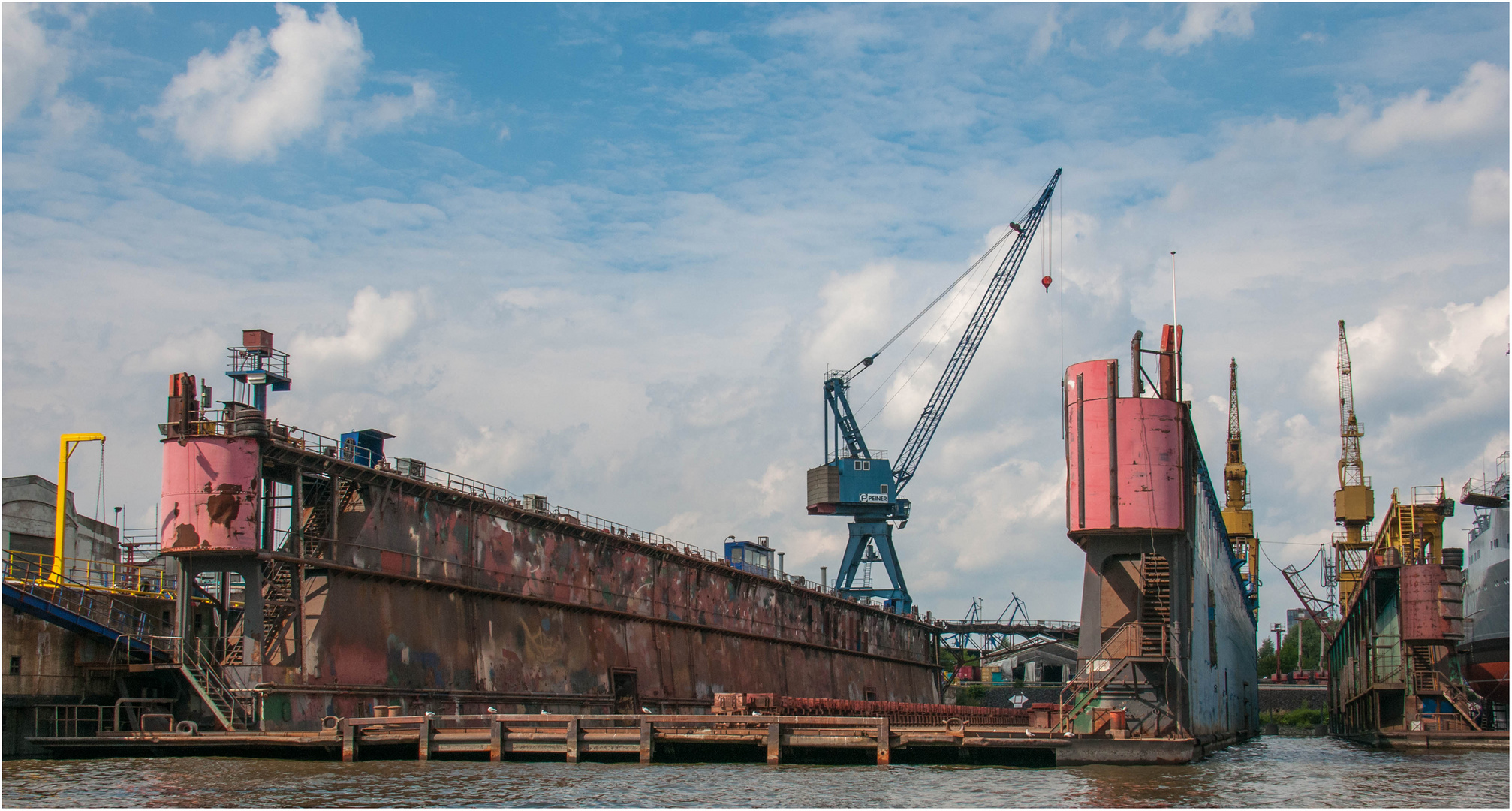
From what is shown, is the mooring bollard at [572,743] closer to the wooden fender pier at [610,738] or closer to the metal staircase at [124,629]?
the wooden fender pier at [610,738]

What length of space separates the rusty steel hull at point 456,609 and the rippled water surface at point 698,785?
191 inches

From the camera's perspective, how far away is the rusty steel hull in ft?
124

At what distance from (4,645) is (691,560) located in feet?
102

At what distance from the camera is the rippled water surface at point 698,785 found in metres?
25.6

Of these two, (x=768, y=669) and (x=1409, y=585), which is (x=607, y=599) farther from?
(x=1409, y=585)

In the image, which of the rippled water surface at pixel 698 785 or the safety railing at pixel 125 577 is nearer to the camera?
the rippled water surface at pixel 698 785

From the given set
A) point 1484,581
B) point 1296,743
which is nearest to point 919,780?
point 1296,743

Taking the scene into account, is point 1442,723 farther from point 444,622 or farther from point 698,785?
point 444,622

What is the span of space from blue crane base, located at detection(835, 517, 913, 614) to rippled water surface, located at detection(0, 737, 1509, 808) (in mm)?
53909

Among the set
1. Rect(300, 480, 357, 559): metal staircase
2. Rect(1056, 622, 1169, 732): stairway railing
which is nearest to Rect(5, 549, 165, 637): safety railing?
Rect(300, 480, 357, 559): metal staircase

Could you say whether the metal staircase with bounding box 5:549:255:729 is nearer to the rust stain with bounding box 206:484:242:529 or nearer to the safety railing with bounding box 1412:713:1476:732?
the rust stain with bounding box 206:484:242:529

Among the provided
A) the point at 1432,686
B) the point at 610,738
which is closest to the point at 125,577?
the point at 610,738

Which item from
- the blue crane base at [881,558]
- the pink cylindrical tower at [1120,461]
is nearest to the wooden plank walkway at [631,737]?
the pink cylindrical tower at [1120,461]

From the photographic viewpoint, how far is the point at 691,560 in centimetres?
6072
